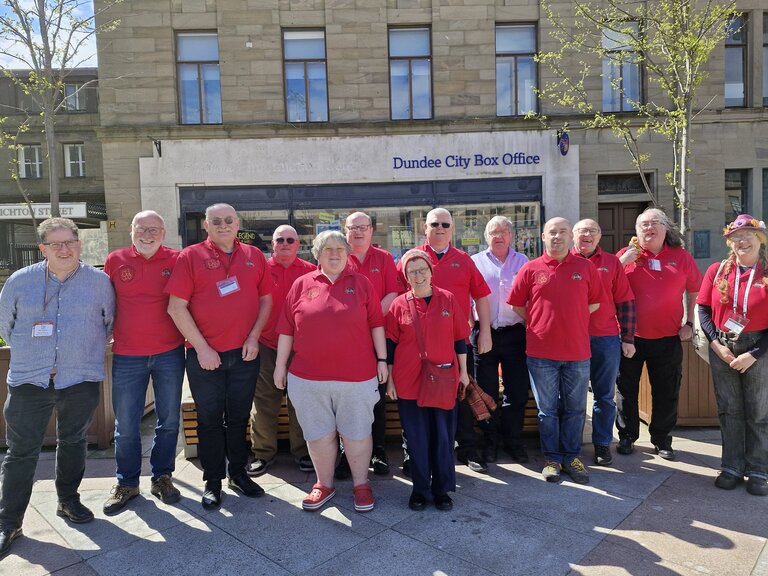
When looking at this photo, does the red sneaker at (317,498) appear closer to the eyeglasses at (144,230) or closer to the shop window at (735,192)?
the eyeglasses at (144,230)

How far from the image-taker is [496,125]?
12.2m

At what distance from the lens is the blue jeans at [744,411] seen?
367 centimetres

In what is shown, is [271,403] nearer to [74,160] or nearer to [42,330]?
[42,330]

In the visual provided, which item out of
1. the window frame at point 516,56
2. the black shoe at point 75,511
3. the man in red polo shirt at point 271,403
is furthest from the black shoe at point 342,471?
the window frame at point 516,56

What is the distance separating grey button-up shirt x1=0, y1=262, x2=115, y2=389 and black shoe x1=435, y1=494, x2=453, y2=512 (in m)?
2.43

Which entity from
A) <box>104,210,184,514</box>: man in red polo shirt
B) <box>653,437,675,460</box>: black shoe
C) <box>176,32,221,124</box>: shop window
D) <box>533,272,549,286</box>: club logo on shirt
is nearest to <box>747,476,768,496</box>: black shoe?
<box>653,437,675,460</box>: black shoe

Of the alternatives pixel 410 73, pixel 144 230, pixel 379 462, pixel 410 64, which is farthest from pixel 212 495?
pixel 410 64

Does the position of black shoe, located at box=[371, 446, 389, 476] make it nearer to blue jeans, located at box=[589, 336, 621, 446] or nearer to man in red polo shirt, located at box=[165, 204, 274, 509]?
man in red polo shirt, located at box=[165, 204, 274, 509]

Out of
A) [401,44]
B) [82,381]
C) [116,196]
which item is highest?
[401,44]

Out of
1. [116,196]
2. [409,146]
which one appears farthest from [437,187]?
[116,196]

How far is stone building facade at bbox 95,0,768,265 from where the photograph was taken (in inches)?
475

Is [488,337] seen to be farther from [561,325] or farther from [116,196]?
[116,196]

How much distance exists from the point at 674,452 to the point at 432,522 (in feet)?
7.94

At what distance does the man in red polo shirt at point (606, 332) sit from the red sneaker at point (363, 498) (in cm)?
196
